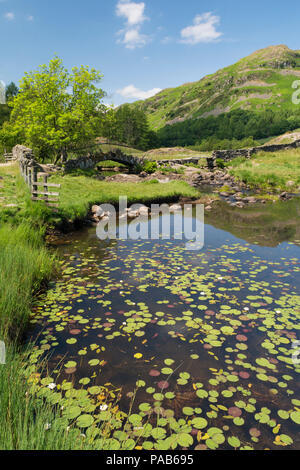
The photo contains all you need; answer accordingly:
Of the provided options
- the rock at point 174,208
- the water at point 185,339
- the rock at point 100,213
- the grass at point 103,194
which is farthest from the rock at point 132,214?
the water at point 185,339

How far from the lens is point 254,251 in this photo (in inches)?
507

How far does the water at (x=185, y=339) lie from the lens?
461cm

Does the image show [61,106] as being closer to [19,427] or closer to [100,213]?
[100,213]

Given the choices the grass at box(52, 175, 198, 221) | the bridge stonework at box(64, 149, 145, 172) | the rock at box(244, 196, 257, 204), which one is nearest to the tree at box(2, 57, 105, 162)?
the bridge stonework at box(64, 149, 145, 172)

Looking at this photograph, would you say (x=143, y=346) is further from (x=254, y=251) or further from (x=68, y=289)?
(x=254, y=251)

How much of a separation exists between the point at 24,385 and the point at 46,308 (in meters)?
3.48

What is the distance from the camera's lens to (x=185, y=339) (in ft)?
21.5

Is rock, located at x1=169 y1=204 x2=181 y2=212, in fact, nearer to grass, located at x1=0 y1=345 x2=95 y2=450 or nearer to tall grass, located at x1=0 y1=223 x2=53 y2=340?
tall grass, located at x1=0 y1=223 x2=53 y2=340

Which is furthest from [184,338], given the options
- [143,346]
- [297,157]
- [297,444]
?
[297,157]

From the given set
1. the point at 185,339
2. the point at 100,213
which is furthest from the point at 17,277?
the point at 100,213

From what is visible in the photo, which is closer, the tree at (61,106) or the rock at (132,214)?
the rock at (132,214)

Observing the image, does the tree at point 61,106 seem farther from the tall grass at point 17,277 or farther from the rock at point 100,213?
the tall grass at point 17,277

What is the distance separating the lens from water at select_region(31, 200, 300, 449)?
15.1 feet

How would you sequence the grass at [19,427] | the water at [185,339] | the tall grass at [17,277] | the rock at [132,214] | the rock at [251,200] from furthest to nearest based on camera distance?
the rock at [251,200]
the rock at [132,214]
the tall grass at [17,277]
the water at [185,339]
the grass at [19,427]
